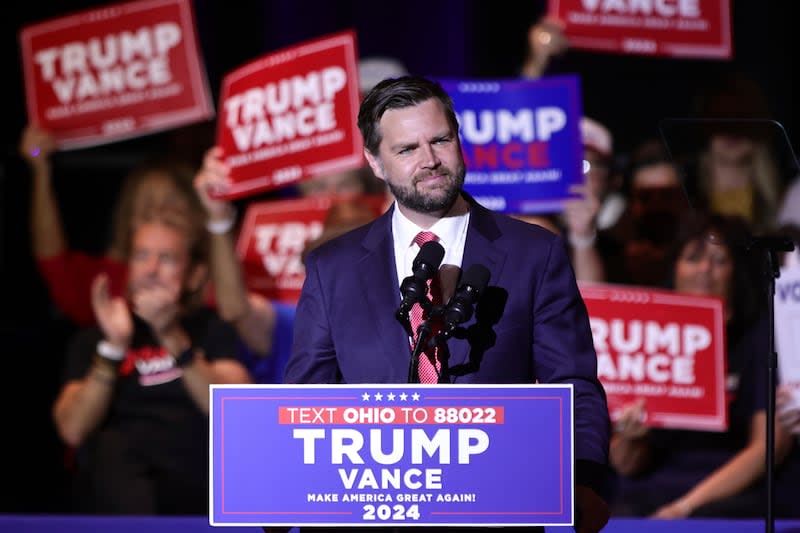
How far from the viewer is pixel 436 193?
2.15 meters

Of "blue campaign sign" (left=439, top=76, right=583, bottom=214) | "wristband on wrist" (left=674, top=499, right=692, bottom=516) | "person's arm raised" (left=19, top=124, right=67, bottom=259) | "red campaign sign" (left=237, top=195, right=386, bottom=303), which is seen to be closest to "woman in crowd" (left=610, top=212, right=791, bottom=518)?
"wristband on wrist" (left=674, top=499, right=692, bottom=516)

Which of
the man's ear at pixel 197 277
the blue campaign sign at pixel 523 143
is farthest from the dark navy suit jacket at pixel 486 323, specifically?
the man's ear at pixel 197 277

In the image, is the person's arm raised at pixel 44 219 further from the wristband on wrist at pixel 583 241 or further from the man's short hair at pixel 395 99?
the man's short hair at pixel 395 99

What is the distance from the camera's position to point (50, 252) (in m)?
4.76

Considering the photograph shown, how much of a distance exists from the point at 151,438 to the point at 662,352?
1584 mm

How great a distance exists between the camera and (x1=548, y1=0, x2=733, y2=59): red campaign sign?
14.3ft

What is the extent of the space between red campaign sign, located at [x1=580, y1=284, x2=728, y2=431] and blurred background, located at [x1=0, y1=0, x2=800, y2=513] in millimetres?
2127

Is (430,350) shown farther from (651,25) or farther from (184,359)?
(651,25)

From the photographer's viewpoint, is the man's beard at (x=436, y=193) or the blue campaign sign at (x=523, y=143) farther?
the blue campaign sign at (x=523, y=143)

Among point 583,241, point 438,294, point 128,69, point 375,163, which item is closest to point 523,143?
point 583,241

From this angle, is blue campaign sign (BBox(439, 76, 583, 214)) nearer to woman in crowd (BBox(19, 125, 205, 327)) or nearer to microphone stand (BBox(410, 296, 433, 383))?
woman in crowd (BBox(19, 125, 205, 327))

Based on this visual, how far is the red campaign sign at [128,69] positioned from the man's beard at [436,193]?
93.4 inches

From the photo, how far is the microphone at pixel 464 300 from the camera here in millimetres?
1950

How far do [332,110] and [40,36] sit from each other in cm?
108
